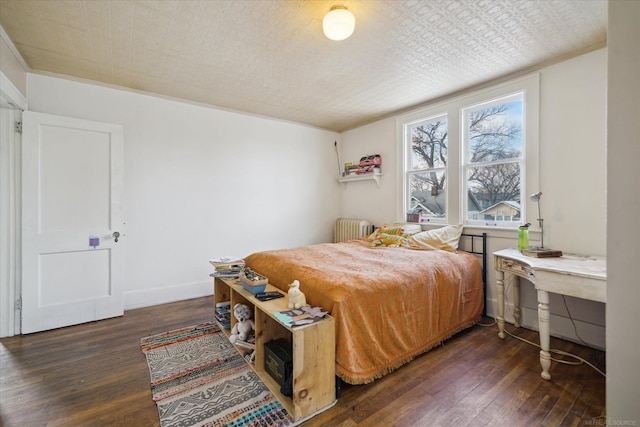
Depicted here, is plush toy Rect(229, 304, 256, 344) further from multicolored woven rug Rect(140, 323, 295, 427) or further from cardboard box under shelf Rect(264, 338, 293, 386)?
cardboard box under shelf Rect(264, 338, 293, 386)

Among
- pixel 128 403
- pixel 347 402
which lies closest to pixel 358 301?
pixel 347 402

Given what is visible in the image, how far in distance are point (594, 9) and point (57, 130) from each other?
446cm

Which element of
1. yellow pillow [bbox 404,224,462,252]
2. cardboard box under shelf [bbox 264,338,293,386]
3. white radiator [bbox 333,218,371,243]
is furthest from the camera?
white radiator [bbox 333,218,371,243]

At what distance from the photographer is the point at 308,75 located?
2828 millimetres

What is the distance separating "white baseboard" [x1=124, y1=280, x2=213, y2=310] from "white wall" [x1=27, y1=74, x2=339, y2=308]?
0.04 feet

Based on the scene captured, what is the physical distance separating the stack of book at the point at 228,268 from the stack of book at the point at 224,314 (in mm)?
328

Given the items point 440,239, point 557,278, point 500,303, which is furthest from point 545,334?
point 440,239

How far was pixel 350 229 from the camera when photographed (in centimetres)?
443

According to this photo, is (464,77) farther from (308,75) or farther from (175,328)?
(175,328)

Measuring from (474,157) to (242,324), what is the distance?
2.96m

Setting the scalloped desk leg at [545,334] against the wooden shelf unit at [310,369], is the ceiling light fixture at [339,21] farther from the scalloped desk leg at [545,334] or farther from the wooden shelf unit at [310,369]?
the scalloped desk leg at [545,334]

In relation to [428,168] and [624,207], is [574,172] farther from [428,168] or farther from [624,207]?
[624,207]

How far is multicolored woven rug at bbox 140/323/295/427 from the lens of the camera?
1.53m

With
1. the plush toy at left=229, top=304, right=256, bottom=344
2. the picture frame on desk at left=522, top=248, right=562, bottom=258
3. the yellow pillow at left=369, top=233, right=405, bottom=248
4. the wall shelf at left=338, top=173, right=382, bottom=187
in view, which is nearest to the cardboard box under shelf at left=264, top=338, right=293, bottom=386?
the plush toy at left=229, top=304, right=256, bottom=344
